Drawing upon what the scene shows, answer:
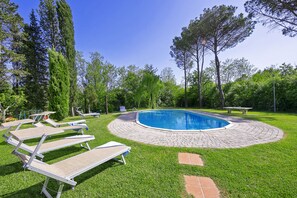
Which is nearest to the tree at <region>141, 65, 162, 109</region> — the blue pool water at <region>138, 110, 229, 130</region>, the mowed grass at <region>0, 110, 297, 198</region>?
the blue pool water at <region>138, 110, 229, 130</region>

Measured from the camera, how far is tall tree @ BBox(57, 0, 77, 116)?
14.6 m

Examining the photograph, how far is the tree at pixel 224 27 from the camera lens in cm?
1491

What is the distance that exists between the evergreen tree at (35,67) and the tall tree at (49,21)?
4.52ft

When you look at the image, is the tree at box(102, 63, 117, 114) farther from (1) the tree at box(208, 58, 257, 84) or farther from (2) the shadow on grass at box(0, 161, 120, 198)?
(1) the tree at box(208, 58, 257, 84)

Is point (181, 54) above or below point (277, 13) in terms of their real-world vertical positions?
above

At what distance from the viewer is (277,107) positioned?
47.8 ft

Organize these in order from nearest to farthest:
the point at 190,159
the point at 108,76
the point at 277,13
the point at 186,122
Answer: the point at 190,159
the point at 277,13
the point at 186,122
the point at 108,76

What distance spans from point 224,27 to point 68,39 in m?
18.1

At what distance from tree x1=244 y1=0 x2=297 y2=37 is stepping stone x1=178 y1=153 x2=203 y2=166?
13.6 metres

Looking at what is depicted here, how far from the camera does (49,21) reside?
15.1 metres

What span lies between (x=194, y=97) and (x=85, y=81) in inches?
743

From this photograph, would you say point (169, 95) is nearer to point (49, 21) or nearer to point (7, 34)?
point (49, 21)

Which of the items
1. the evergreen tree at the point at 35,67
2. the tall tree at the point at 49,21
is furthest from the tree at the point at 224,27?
the evergreen tree at the point at 35,67

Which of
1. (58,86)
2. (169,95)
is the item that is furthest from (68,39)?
(169,95)
